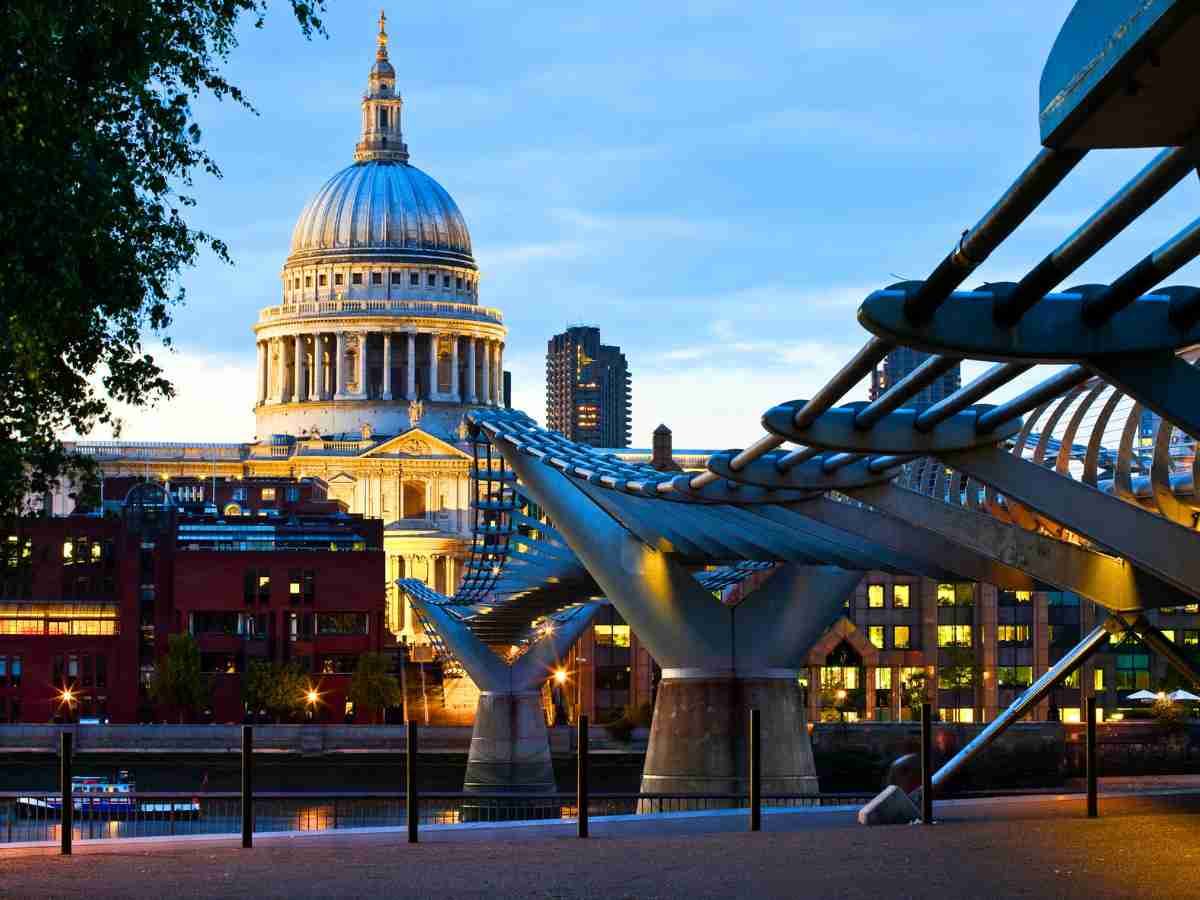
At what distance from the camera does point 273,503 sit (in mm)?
173875

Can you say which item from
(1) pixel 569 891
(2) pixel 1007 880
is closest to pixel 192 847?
(1) pixel 569 891

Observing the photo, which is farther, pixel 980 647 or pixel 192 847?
pixel 980 647

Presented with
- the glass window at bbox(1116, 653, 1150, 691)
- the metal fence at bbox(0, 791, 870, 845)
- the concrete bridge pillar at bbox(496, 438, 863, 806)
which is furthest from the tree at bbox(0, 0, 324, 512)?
the glass window at bbox(1116, 653, 1150, 691)

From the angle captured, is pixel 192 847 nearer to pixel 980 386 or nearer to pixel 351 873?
pixel 351 873

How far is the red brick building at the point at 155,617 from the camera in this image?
112375 mm

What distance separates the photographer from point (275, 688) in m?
110

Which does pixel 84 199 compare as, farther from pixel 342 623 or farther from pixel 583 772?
pixel 342 623

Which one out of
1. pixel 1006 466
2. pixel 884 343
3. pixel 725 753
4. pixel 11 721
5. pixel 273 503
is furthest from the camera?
pixel 273 503

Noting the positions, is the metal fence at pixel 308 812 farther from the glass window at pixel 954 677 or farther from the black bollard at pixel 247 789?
the glass window at pixel 954 677

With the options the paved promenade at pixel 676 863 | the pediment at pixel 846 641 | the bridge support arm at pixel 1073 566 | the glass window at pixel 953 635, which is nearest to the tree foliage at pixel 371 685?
the pediment at pixel 846 641

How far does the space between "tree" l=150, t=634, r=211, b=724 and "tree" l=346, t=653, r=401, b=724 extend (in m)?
8.46

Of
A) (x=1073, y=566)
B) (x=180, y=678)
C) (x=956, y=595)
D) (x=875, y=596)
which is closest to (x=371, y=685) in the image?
(x=180, y=678)

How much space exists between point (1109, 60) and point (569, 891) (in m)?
10.1

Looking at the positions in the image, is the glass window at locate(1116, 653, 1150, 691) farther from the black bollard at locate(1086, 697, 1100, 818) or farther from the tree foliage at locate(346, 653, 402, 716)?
the black bollard at locate(1086, 697, 1100, 818)
